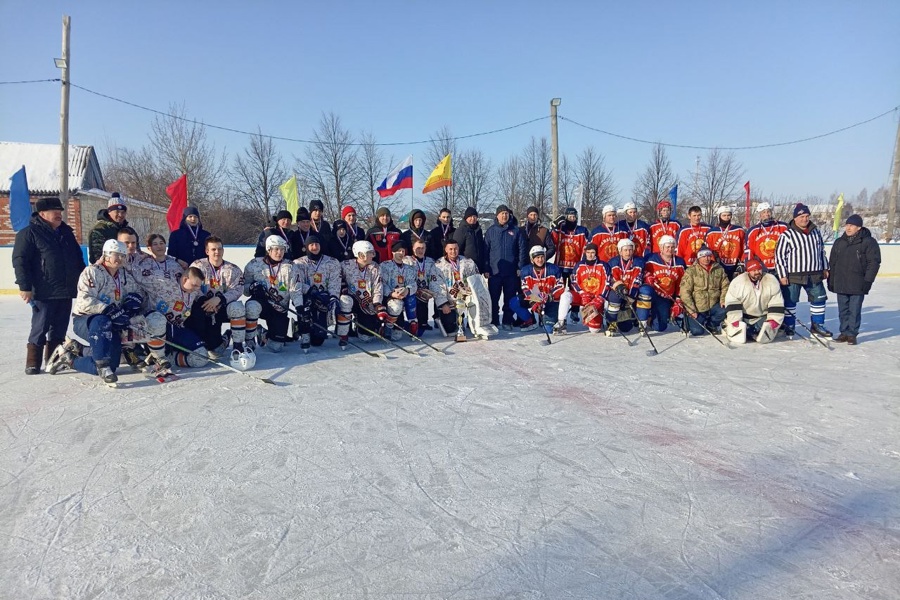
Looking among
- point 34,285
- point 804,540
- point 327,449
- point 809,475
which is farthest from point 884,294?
point 34,285

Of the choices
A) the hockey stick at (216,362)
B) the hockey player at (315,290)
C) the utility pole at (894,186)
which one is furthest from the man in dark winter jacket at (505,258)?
the utility pole at (894,186)

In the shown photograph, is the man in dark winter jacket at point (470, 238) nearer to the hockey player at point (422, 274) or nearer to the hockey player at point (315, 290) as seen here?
the hockey player at point (422, 274)

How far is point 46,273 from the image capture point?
4.93 m

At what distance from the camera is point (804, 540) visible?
93.0 inches

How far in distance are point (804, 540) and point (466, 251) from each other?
5.38 meters

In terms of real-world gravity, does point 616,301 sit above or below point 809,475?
above

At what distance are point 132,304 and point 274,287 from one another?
1407mm

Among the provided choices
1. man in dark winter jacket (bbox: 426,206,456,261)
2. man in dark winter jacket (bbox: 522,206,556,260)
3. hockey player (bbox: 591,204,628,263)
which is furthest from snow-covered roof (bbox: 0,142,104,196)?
hockey player (bbox: 591,204,628,263)

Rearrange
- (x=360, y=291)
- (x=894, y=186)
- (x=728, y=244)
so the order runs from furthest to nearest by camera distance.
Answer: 1. (x=894, y=186)
2. (x=728, y=244)
3. (x=360, y=291)

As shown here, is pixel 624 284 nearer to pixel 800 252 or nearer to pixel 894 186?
pixel 800 252

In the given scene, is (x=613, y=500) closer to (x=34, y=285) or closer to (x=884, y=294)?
(x=34, y=285)

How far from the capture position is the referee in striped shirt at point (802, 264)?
634 cm

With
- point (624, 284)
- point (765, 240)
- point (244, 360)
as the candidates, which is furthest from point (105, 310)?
point (765, 240)

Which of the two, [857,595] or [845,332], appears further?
[845,332]
